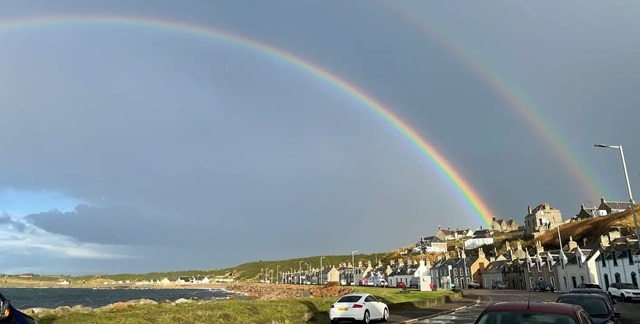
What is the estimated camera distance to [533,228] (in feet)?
579

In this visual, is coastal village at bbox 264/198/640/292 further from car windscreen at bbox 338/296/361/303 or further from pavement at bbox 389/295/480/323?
car windscreen at bbox 338/296/361/303

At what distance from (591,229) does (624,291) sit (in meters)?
105

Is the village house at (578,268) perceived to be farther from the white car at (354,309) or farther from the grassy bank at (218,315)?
the white car at (354,309)

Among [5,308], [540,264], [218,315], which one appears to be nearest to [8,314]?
[5,308]

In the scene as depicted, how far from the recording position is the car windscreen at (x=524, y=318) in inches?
285

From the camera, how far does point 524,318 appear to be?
7.32 meters

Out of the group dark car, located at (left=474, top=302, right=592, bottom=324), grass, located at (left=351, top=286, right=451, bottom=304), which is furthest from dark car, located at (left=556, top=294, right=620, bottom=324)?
grass, located at (left=351, top=286, right=451, bottom=304)

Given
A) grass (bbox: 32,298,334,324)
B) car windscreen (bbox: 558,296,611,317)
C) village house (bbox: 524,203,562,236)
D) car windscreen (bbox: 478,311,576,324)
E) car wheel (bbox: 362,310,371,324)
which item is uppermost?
village house (bbox: 524,203,562,236)

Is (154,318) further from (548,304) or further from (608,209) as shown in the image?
(608,209)

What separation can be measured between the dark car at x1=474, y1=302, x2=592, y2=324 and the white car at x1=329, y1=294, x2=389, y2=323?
1741cm

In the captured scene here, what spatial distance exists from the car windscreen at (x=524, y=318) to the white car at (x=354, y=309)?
17594mm

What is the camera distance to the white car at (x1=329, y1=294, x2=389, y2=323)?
80.0 feet

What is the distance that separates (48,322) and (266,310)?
11.0 meters

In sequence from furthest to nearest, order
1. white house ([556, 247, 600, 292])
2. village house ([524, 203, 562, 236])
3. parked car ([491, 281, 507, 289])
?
village house ([524, 203, 562, 236]) → parked car ([491, 281, 507, 289]) → white house ([556, 247, 600, 292])
